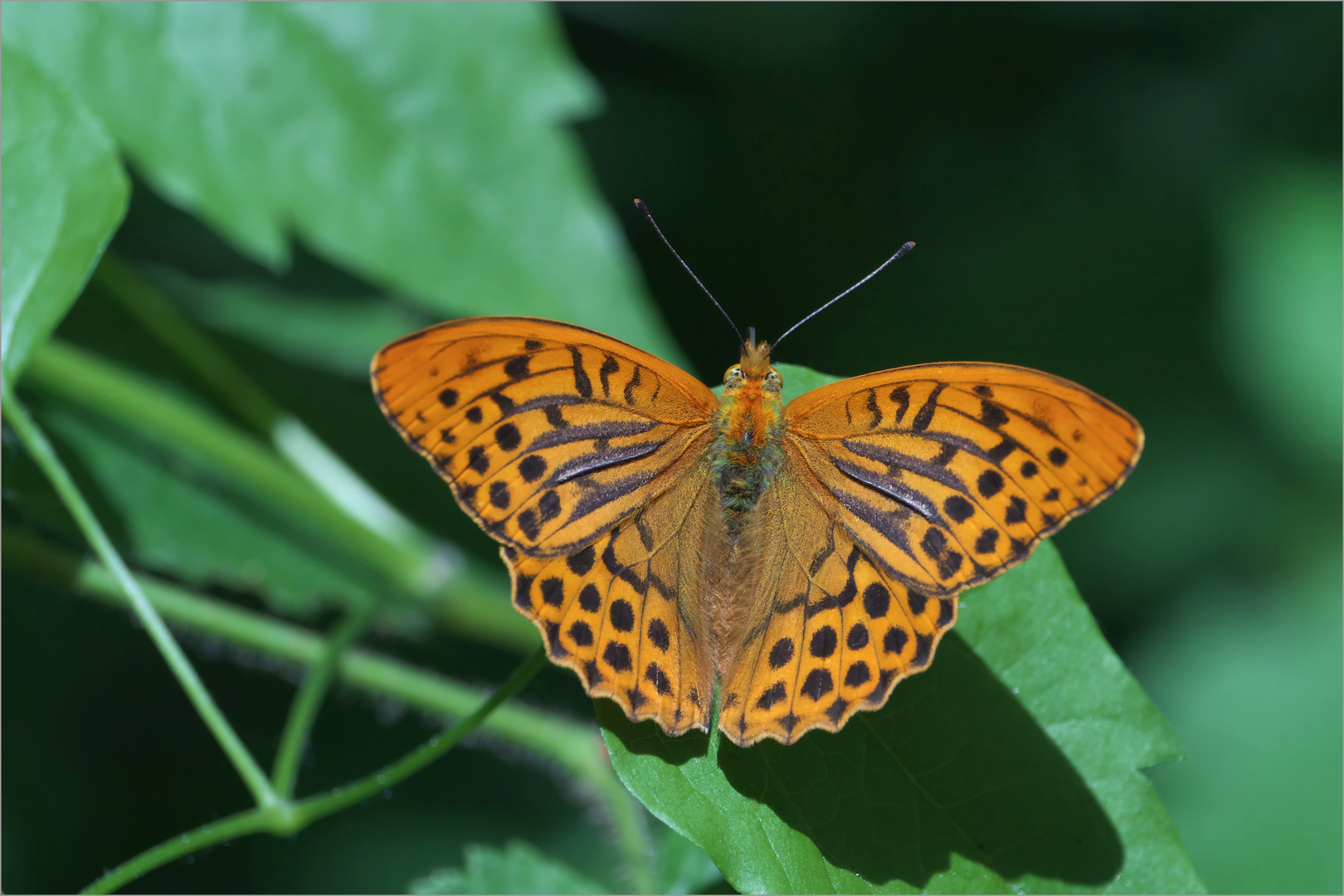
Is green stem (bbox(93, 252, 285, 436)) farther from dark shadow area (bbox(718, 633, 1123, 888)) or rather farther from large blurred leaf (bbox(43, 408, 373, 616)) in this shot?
dark shadow area (bbox(718, 633, 1123, 888))

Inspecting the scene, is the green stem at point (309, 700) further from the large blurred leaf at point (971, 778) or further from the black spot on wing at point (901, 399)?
the black spot on wing at point (901, 399)

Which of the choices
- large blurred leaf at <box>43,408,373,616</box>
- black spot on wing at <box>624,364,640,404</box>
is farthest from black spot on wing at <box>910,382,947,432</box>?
large blurred leaf at <box>43,408,373,616</box>

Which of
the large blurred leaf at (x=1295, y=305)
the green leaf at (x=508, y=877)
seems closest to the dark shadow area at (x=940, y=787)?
the green leaf at (x=508, y=877)

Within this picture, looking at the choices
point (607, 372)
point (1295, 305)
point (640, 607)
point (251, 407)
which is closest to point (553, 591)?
point (640, 607)

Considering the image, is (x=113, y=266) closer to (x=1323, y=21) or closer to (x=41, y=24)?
(x=41, y=24)

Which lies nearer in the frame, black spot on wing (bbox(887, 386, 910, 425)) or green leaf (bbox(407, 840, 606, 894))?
black spot on wing (bbox(887, 386, 910, 425))

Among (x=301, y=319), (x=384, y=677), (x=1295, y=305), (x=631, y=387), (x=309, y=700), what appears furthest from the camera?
(x=1295, y=305)

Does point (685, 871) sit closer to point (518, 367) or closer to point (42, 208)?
point (518, 367)
